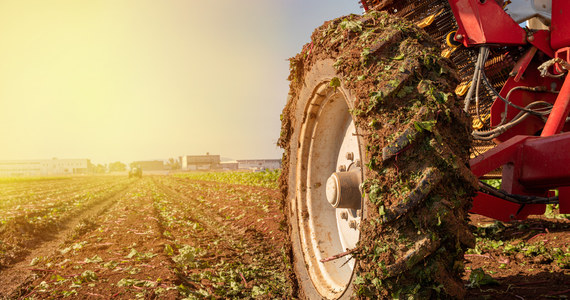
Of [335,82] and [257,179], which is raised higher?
[335,82]

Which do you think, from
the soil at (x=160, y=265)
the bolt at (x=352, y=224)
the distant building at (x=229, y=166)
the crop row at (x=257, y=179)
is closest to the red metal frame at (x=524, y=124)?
the bolt at (x=352, y=224)

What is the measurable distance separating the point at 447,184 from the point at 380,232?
0.37 metres

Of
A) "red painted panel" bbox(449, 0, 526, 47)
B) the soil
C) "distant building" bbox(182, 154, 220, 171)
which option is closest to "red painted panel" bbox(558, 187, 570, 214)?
"red painted panel" bbox(449, 0, 526, 47)

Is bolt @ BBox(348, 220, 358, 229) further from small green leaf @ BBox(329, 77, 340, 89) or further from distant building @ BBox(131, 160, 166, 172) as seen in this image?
distant building @ BBox(131, 160, 166, 172)

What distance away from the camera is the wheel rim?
8.11 feet

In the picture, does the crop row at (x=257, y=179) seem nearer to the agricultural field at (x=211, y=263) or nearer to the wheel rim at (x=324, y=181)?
the agricultural field at (x=211, y=263)

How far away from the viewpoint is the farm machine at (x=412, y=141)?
4.90ft

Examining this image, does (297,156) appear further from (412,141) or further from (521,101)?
(521,101)

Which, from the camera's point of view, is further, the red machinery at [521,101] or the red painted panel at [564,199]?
the red painted panel at [564,199]

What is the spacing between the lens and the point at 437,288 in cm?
147

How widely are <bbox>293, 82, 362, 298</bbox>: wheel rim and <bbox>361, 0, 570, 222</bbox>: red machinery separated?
3.02 feet

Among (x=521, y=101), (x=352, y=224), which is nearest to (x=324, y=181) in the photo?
(x=352, y=224)

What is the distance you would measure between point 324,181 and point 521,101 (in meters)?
2.00

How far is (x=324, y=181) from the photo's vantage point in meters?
2.80
